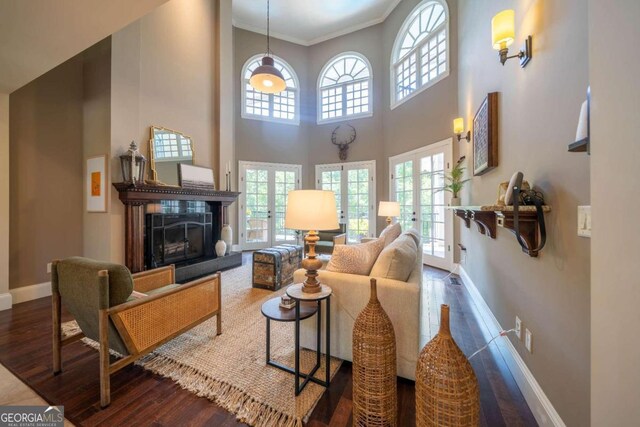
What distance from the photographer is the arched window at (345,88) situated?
243 inches

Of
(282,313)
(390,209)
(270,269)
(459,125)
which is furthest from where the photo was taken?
(390,209)

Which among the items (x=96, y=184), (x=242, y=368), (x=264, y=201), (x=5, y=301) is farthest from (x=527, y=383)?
(x=264, y=201)

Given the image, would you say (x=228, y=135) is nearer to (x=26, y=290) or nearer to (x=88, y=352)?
(x=26, y=290)

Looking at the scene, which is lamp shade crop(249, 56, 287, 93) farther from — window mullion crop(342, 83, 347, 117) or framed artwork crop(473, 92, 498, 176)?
framed artwork crop(473, 92, 498, 176)

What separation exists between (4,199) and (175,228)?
170 cm

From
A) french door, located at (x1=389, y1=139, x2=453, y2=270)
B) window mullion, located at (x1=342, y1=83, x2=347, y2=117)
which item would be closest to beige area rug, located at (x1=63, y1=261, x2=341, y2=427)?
french door, located at (x1=389, y1=139, x2=453, y2=270)

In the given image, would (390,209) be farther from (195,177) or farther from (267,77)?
(195,177)

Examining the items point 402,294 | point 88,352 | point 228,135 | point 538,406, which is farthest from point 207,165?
point 538,406

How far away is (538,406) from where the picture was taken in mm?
1409

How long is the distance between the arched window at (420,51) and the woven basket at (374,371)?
448cm

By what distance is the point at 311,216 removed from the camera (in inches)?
64.8

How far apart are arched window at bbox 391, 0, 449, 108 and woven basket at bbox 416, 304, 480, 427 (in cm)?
459

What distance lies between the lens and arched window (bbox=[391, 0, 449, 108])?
443 centimetres

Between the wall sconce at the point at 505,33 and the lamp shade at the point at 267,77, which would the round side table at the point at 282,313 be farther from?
the lamp shade at the point at 267,77
